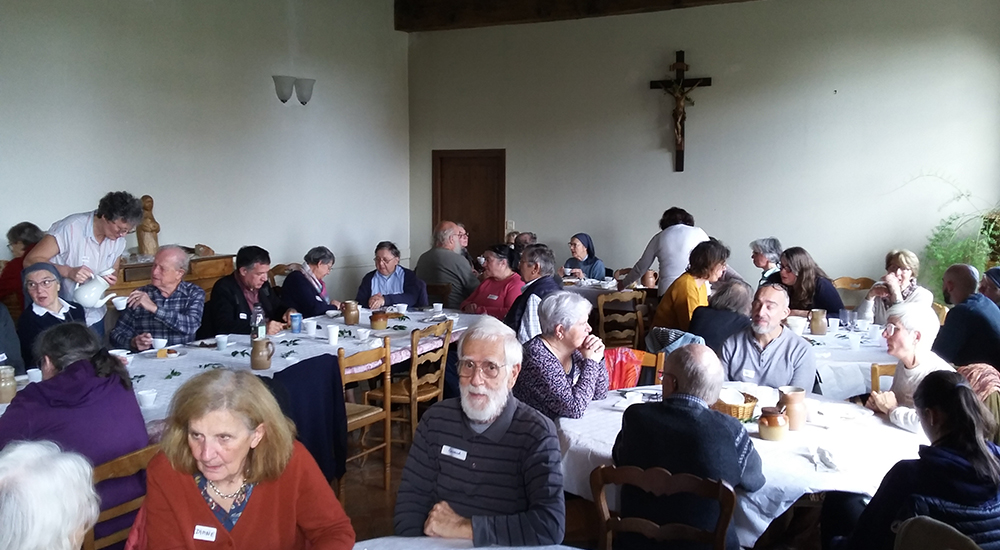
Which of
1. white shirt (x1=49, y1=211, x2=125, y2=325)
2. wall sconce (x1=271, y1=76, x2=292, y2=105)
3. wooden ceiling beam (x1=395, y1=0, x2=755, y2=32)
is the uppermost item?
wooden ceiling beam (x1=395, y1=0, x2=755, y2=32)

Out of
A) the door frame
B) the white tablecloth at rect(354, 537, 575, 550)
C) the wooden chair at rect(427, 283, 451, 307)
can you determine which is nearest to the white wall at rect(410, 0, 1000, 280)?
the door frame

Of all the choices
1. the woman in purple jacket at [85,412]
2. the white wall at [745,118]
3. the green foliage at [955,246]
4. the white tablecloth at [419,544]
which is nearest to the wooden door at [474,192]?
the white wall at [745,118]

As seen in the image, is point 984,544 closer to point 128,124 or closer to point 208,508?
point 208,508

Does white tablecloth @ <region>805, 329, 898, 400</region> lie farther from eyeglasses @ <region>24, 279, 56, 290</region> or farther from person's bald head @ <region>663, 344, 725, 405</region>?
eyeglasses @ <region>24, 279, 56, 290</region>

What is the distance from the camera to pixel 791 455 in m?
2.65

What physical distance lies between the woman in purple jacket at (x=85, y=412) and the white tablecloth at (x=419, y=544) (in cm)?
98

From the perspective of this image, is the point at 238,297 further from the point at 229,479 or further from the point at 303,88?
the point at 303,88

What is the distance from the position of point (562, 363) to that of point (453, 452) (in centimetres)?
96

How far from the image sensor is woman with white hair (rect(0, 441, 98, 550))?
1479 millimetres

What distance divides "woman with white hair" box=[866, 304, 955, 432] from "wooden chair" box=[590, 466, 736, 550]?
1224 mm

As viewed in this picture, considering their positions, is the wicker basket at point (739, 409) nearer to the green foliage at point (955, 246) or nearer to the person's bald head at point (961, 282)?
the person's bald head at point (961, 282)

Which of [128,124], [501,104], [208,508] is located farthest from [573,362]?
[501,104]

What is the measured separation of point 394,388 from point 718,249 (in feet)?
6.88

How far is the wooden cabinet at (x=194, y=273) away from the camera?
19.5ft
